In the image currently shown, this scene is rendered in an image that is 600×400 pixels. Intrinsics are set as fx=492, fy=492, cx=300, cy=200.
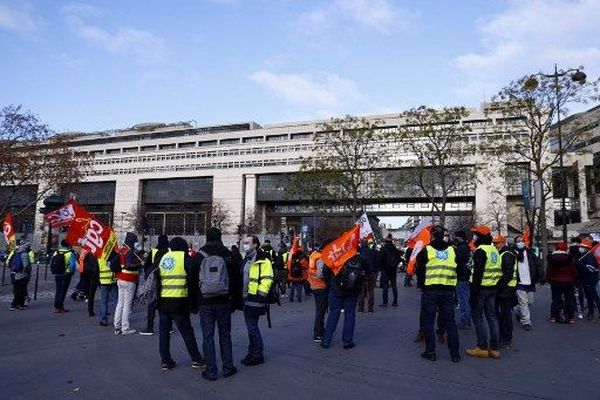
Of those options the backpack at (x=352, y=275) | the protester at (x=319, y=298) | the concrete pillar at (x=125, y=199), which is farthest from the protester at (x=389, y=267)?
the concrete pillar at (x=125, y=199)

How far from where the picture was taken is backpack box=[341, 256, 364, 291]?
7945 millimetres

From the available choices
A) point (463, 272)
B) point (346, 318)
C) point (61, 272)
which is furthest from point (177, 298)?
point (61, 272)

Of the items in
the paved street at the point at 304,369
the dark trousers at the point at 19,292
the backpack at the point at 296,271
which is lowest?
the paved street at the point at 304,369

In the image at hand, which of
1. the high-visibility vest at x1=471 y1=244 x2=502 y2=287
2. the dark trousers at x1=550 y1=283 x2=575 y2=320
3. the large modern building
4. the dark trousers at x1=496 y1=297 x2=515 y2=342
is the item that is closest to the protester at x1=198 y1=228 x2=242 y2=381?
the high-visibility vest at x1=471 y1=244 x2=502 y2=287

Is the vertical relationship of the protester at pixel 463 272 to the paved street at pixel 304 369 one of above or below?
above

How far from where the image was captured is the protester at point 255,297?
6941 mm

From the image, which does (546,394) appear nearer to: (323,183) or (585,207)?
(323,183)

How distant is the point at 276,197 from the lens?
3263 inches

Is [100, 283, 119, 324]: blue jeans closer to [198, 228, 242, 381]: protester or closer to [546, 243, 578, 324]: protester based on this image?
[198, 228, 242, 381]: protester

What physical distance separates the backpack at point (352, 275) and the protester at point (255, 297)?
1523 mm

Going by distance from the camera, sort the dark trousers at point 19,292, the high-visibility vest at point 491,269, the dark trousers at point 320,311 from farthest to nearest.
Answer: the dark trousers at point 19,292
the dark trousers at point 320,311
the high-visibility vest at point 491,269

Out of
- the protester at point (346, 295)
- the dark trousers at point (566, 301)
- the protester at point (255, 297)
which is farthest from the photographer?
the dark trousers at point (566, 301)

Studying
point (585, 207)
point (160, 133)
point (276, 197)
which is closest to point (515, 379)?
point (585, 207)

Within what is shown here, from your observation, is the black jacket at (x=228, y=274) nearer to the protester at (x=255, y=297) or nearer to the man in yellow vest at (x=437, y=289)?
the protester at (x=255, y=297)
